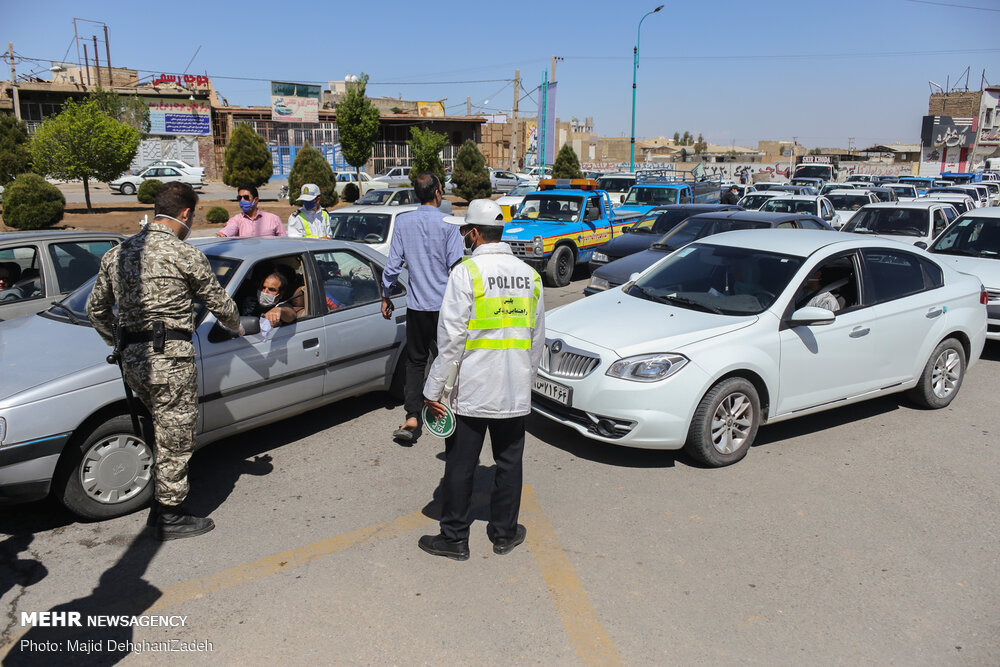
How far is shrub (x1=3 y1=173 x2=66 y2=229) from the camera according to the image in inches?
721

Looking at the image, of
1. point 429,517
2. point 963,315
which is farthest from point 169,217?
point 963,315

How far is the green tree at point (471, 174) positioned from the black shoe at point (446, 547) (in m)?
30.8

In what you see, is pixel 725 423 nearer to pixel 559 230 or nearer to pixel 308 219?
pixel 308 219

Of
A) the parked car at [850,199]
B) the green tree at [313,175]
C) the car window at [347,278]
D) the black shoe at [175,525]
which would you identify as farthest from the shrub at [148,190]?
the black shoe at [175,525]

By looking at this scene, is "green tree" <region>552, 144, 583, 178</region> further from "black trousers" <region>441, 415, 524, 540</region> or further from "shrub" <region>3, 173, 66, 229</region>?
"black trousers" <region>441, 415, 524, 540</region>

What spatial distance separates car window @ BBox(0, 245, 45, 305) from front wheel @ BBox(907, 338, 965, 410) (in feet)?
25.1

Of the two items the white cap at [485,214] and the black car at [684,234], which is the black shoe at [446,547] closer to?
the white cap at [485,214]

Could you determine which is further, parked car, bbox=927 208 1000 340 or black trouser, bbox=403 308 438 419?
parked car, bbox=927 208 1000 340

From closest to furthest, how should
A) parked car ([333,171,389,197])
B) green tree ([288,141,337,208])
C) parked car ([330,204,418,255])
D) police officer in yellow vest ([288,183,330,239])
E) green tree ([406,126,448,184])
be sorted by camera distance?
police officer in yellow vest ([288,183,330,239]) → parked car ([330,204,418,255]) → green tree ([288,141,337,208]) → green tree ([406,126,448,184]) → parked car ([333,171,389,197])

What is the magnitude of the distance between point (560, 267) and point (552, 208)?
4.61 feet

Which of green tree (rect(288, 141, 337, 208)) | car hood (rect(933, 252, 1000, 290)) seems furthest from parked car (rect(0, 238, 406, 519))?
green tree (rect(288, 141, 337, 208))

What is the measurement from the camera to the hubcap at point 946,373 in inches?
250

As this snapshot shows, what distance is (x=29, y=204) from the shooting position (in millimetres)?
18453

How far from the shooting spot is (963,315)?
640 centimetres
